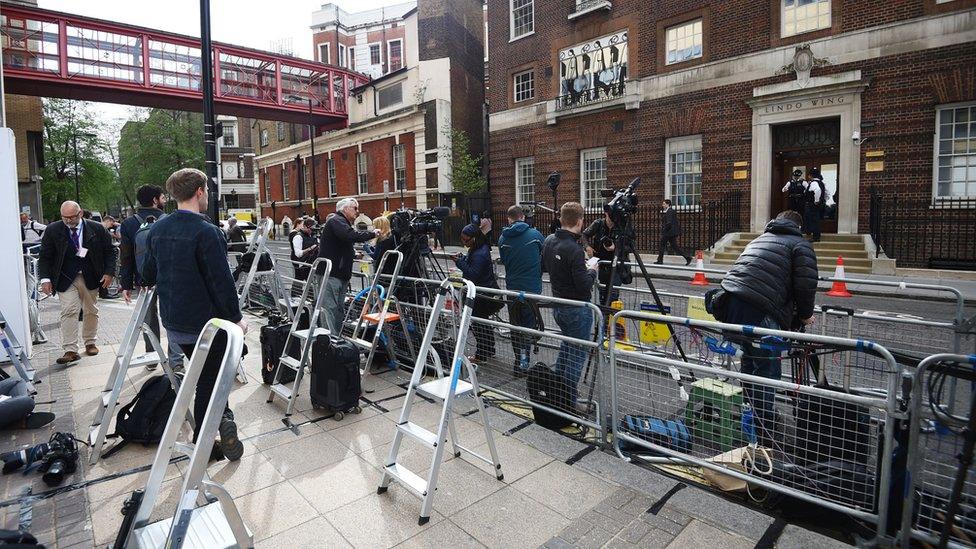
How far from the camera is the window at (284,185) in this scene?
43.9 meters

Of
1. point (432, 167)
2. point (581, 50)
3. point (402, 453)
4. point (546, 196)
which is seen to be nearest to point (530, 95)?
point (581, 50)

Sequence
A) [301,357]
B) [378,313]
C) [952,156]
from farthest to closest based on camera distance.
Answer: [952,156] → [378,313] → [301,357]

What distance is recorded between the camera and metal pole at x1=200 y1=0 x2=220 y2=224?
7.43 metres

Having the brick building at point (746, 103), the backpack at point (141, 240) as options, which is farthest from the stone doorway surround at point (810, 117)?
the backpack at point (141, 240)

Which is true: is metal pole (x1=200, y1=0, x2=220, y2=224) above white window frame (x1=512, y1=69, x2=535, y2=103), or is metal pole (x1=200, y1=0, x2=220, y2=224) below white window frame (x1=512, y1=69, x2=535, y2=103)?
below

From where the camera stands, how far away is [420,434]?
339 cm

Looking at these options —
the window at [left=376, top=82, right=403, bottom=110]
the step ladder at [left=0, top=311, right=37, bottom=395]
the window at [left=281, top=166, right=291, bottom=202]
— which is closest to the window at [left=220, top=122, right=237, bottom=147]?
the window at [left=281, top=166, right=291, bottom=202]

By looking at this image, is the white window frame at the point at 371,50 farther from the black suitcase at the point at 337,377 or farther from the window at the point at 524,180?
the black suitcase at the point at 337,377

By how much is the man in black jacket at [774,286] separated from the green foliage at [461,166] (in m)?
22.9

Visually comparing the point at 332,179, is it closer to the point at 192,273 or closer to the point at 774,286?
the point at 192,273

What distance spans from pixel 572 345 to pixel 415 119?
27400 millimetres

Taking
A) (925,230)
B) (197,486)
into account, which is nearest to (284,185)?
(925,230)

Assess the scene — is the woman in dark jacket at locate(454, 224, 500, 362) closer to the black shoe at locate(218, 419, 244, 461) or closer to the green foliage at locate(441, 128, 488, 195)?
the black shoe at locate(218, 419, 244, 461)

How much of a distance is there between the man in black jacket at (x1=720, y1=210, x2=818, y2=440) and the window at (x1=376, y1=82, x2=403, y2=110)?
98.2ft
